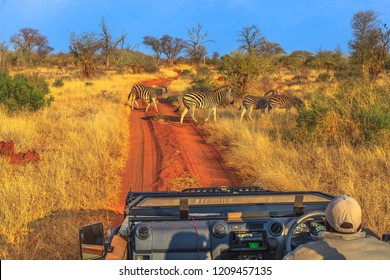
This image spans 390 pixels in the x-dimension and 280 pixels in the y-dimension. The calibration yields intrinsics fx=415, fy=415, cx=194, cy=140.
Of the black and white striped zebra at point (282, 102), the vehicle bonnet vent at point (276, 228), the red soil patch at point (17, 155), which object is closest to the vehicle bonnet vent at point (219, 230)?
the vehicle bonnet vent at point (276, 228)

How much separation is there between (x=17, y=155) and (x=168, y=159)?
3.36 m

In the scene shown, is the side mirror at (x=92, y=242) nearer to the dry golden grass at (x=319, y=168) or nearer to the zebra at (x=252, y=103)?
the dry golden grass at (x=319, y=168)

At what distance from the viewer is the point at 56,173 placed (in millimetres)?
7402

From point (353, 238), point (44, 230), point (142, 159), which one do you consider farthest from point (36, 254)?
point (142, 159)

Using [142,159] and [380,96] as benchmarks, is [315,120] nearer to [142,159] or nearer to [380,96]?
[380,96]

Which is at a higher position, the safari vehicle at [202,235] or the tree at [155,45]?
the tree at [155,45]

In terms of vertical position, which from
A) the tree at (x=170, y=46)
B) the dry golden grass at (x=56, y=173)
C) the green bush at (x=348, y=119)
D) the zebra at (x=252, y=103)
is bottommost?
the dry golden grass at (x=56, y=173)

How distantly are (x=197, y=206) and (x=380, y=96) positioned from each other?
907 cm

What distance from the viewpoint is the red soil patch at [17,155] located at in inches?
328

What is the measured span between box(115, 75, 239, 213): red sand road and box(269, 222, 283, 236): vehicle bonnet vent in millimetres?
4220

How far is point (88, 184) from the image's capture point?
7223 millimetres

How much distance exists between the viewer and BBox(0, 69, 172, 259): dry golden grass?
5.57 m

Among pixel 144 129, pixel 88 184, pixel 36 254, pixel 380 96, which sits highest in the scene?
pixel 380 96

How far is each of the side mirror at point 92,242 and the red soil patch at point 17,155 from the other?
5987 mm
